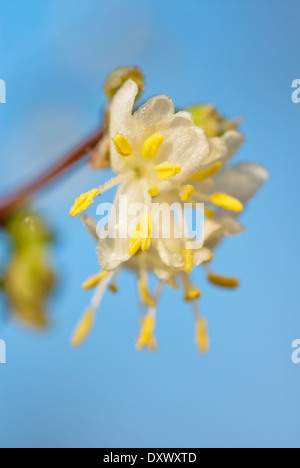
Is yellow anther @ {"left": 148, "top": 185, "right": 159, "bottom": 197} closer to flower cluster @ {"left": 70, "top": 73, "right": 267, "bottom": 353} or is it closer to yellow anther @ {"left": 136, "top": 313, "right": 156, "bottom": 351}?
flower cluster @ {"left": 70, "top": 73, "right": 267, "bottom": 353}

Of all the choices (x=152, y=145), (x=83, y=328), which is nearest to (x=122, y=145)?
(x=152, y=145)

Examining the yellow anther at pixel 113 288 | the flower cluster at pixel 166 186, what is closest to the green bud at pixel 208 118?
the flower cluster at pixel 166 186

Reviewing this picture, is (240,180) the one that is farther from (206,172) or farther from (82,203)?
(82,203)

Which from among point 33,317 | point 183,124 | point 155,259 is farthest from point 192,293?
point 33,317

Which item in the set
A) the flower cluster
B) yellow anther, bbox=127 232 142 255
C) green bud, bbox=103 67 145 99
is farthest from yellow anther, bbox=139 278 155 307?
green bud, bbox=103 67 145 99

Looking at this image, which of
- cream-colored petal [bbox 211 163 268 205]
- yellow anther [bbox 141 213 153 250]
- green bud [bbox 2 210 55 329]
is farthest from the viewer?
green bud [bbox 2 210 55 329]
